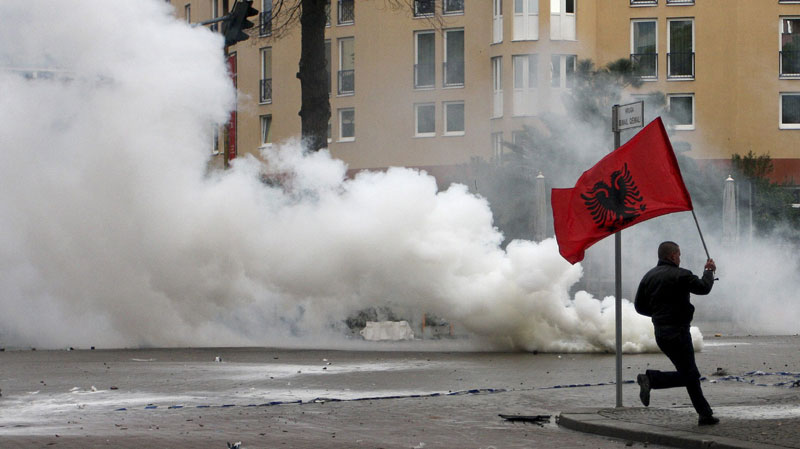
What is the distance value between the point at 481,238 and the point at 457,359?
277cm

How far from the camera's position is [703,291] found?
34.4 feet

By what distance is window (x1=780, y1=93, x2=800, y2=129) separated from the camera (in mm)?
44844

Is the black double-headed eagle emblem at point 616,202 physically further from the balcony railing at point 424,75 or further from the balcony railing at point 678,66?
the balcony railing at point 424,75

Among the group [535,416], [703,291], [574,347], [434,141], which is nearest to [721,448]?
[703,291]

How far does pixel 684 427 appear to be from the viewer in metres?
10.3

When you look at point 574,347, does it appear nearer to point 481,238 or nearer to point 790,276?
point 481,238

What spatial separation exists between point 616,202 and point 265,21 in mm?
21192

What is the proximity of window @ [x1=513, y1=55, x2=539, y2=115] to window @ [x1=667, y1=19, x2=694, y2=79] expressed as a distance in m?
5.08

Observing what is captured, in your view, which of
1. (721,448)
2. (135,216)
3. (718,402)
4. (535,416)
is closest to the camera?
(721,448)

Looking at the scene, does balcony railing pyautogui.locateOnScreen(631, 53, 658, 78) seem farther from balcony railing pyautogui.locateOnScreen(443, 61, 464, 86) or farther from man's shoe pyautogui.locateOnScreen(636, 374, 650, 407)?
man's shoe pyautogui.locateOnScreen(636, 374, 650, 407)

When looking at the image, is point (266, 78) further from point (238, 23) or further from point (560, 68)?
point (238, 23)

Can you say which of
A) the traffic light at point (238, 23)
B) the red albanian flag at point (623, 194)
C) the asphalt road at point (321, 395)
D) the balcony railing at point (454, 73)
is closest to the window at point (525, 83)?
the balcony railing at point (454, 73)

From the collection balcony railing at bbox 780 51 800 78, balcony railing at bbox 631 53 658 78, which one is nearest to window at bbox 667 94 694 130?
balcony railing at bbox 631 53 658 78

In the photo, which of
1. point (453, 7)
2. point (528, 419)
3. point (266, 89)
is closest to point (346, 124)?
point (266, 89)
